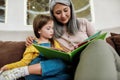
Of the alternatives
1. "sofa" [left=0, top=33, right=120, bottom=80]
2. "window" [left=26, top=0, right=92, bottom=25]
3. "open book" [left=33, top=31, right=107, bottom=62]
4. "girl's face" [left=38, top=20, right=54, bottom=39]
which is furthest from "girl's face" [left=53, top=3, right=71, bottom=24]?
"window" [left=26, top=0, right=92, bottom=25]

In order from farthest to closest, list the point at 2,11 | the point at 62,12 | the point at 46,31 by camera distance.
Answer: the point at 2,11, the point at 62,12, the point at 46,31

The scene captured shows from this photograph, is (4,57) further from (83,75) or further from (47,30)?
(83,75)

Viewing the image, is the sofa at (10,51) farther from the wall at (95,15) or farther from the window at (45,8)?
the window at (45,8)

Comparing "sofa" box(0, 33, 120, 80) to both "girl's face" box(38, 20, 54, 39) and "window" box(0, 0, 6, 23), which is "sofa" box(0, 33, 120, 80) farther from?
"window" box(0, 0, 6, 23)

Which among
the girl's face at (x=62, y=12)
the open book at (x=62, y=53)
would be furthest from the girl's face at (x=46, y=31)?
the open book at (x=62, y=53)

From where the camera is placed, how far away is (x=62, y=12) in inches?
60.2

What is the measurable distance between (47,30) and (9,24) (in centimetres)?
96

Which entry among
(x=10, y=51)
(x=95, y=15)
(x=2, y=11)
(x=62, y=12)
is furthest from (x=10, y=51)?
(x=95, y=15)

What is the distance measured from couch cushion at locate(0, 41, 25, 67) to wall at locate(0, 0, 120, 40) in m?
0.67

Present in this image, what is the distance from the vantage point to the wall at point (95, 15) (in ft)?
7.22

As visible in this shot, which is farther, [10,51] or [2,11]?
[2,11]

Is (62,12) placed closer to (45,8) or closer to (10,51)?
(10,51)

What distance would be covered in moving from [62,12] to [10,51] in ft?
1.62

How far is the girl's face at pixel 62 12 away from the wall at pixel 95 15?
684 mm
